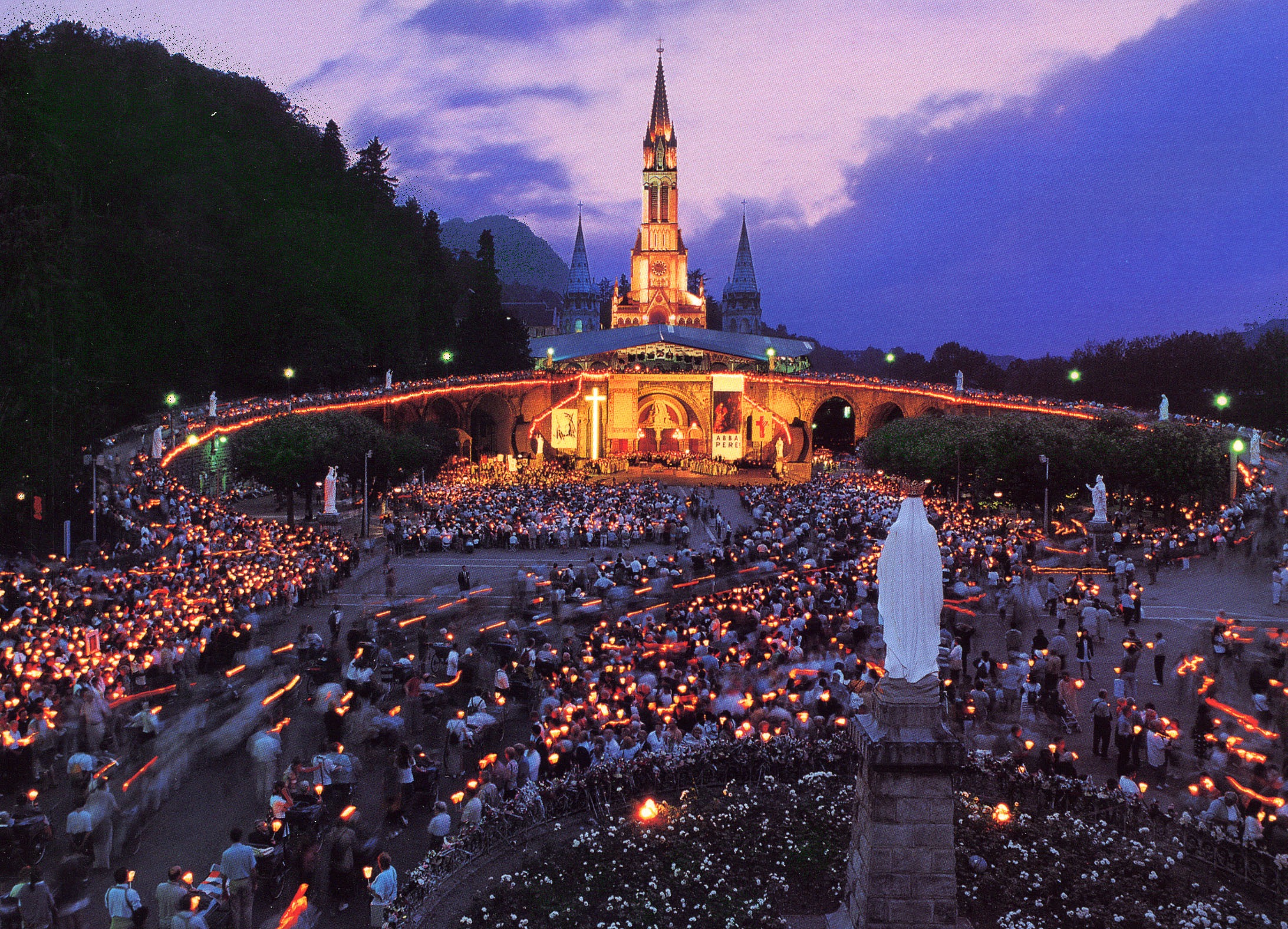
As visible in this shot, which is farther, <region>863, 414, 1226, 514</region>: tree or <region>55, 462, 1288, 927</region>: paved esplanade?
<region>863, 414, 1226, 514</region>: tree

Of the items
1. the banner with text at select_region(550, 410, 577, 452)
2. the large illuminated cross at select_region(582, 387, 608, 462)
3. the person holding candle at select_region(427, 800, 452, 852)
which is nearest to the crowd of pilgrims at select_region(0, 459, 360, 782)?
the person holding candle at select_region(427, 800, 452, 852)

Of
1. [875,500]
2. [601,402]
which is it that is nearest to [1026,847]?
[875,500]

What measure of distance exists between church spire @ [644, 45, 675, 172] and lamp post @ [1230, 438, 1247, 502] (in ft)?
264

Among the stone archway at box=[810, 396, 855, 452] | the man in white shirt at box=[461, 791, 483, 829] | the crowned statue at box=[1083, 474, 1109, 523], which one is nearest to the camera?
the man in white shirt at box=[461, 791, 483, 829]

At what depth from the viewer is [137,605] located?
15.2 meters

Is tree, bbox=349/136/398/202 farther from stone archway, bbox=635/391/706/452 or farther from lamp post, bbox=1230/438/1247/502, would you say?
lamp post, bbox=1230/438/1247/502

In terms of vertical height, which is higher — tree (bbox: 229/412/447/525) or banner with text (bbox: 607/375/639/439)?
banner with text (bbox: 607/375/639/439)

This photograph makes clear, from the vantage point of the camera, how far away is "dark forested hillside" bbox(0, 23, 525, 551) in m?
21.5

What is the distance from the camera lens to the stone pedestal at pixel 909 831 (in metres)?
6.31

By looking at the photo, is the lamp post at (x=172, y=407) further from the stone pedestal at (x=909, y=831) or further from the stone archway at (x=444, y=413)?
the stone pedestal at (x=909, y=831)

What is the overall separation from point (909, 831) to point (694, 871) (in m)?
2.57

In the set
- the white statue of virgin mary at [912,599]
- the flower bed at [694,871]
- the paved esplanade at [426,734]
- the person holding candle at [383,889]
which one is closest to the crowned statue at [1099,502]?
the paved esplanade at [426,734]

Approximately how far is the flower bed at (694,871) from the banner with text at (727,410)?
47.7m

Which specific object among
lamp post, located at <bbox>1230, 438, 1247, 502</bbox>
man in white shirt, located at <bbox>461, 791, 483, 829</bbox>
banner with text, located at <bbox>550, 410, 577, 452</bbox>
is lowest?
man in white shirt, located at <bbox>461, 791, 483, 829</bbox>
